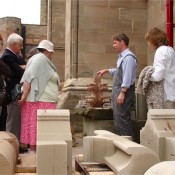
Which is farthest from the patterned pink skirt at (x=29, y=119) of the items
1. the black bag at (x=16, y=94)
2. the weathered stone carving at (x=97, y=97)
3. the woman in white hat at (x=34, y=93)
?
the weathered stone carving at (x=97, y=97)

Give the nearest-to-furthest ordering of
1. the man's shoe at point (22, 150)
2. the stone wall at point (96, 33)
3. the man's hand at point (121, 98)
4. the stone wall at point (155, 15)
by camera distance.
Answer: the man's shoe at point (22, 150) → the man's hand at point (121, 98) → the stone wall at point (155, 15) → the stone wall at point (96, 33)

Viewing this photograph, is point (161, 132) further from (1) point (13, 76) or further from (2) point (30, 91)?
(1) point (13, 76)

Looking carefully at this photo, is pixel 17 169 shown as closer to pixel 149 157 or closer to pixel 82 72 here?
pixel 149 157

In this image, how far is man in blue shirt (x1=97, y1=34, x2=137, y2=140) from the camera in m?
4.93

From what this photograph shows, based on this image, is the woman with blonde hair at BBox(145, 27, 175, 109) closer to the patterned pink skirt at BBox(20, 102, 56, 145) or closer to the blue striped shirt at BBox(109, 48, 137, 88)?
the blue striped shirt at BBox(109, 48, 137, 88)

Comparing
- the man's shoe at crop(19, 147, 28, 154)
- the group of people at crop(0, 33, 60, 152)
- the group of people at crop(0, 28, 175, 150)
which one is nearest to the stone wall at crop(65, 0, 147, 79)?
the group of people at crop(0, 28, 175, 150)

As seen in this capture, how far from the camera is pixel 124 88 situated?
4.90 meters

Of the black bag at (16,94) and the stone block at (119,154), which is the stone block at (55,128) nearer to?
the stone block at (119,154)

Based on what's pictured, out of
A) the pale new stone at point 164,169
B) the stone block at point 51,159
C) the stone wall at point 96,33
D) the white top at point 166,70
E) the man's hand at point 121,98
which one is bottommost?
the stone block at point 51,159

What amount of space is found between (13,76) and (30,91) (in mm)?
391

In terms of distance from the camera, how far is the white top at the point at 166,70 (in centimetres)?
430

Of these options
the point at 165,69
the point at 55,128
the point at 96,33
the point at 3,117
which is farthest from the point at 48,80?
the point at 96,33

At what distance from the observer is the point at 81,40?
8438mm

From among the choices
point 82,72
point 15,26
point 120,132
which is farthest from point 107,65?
point 15,26
